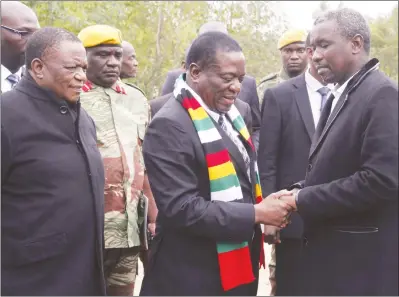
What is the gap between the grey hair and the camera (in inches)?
121

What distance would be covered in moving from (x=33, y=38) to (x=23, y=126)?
0.57 m

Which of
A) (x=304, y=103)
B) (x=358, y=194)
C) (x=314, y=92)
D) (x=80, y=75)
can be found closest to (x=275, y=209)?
(x=358, y=194)

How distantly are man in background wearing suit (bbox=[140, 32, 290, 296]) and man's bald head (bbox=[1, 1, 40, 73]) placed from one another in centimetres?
147

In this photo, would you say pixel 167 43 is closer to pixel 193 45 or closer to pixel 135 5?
pixel 135 5

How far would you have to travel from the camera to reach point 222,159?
3053 millimetres

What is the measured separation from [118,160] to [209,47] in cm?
142

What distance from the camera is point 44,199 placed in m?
3.03

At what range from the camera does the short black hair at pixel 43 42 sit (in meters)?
3.27

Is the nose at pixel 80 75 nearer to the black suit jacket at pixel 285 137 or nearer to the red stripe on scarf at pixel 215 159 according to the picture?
the red stripe on scarf at pixel 215 159

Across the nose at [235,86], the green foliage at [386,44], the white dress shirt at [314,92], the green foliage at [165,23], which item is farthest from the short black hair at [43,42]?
the green foliage at [386,44]

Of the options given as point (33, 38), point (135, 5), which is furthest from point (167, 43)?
point (33, 38)

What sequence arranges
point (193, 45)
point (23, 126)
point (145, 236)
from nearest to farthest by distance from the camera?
1. point (23, 126)
2. point (193, 45)
3. point (145, 236)

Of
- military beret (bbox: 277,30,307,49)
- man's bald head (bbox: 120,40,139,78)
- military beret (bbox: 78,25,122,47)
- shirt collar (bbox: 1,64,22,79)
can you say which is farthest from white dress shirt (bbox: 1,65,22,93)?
military beret (bbox: 277,30,307,49)

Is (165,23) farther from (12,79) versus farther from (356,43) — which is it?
(356,43)
